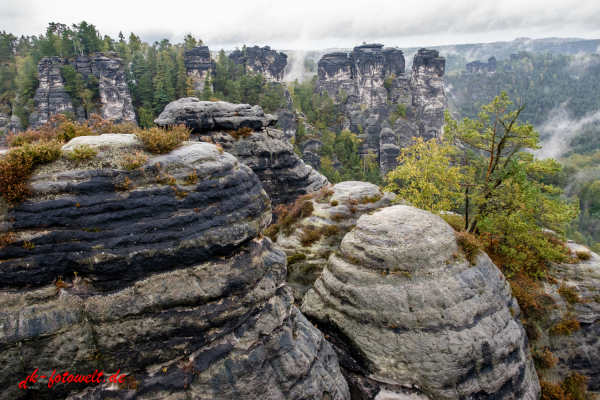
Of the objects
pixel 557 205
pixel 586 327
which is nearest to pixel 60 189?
pixel 557 205

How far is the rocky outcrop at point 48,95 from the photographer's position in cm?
7219

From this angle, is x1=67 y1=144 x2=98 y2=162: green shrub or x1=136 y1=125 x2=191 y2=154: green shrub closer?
x1=67 y1=144 x2=98 y2=162: green shrub

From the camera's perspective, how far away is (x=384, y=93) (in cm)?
12125

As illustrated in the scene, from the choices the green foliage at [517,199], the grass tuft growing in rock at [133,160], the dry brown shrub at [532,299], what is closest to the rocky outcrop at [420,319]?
the dry brown shrub at [532,299]

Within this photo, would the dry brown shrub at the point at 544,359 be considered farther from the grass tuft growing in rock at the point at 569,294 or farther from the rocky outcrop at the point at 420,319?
the grass tuft growing in rock at the point at 569,294

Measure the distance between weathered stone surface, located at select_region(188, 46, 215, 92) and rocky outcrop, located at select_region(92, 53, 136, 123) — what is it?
1947cm

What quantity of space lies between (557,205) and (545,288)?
5.50 m

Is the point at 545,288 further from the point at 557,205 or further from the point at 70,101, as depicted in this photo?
the point at 70,101

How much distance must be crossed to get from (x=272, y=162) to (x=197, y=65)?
68787 mm

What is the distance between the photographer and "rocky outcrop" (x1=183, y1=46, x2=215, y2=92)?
91.8 m

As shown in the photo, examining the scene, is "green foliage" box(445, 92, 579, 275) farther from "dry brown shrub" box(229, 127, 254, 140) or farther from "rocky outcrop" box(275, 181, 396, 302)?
"dry brown shrub" box(229, 127, 254, 140)

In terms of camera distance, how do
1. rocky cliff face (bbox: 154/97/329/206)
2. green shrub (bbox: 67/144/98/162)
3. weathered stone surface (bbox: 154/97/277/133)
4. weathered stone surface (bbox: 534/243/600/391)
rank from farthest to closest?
rocky cliff face (bbox: 154/97/329/206)
weathered stone surface (bbox: 154/97/277/133)
weathered stone surface (bbox: 534/243/600/391)
green shrub (bbox: 67/144/98/162)

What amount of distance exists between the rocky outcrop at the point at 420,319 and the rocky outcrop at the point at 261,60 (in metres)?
123

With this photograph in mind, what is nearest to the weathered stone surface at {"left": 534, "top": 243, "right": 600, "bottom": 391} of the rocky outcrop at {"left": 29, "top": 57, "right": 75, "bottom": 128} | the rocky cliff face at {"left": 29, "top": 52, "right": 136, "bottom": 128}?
the rocky cliff face at {"left": 29, "top": 52, "right": 136, "bottom": 128}
